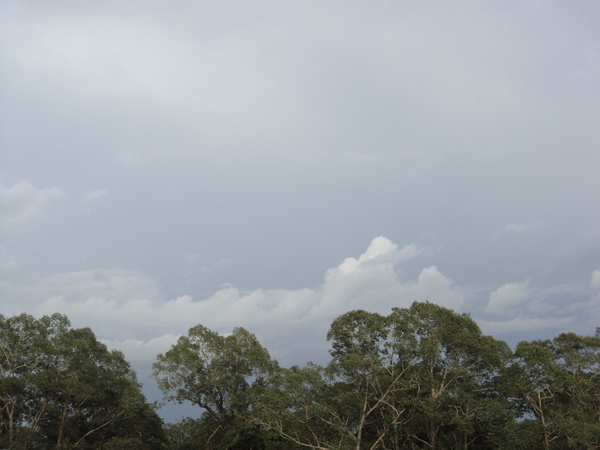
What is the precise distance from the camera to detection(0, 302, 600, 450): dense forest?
23.2m

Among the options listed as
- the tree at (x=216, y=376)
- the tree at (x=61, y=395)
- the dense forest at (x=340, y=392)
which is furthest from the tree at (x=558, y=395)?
the tree at (x=61, y=395)

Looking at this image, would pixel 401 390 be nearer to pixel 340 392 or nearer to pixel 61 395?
pixel 340 392

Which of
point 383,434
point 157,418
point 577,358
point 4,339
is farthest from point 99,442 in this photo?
point 577,358

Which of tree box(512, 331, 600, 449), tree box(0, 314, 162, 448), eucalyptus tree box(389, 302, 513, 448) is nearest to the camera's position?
tree box(512, 331, 600, 449)

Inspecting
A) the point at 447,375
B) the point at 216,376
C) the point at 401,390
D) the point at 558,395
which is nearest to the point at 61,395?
the point at 216,376

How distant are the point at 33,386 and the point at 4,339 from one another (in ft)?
12.3

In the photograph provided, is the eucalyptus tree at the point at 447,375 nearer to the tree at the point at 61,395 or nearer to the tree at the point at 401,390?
the tree at the point at 401,390

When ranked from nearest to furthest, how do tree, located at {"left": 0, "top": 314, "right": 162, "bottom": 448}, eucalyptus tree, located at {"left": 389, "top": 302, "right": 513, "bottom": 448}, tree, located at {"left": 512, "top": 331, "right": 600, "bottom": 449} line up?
1. tree, located at {"left": 512, "top": 331, "right": 600, "bottom": 449}
2. eucalyptus tree, located at {"left": 389, "top": 302, "right": 513, "bottom": 448}
3. tree, located at {"left": 0, "top": 314, "right": 162, "bottom": 448}

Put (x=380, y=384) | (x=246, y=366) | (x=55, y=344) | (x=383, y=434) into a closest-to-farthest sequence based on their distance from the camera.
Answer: (x=383, y=434)
(x=380, y=384)
(x=55, y=344)
(x=246, y=366)

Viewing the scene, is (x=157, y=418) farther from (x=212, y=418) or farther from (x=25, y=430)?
(x=25, y=430)

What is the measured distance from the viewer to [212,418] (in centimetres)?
3005

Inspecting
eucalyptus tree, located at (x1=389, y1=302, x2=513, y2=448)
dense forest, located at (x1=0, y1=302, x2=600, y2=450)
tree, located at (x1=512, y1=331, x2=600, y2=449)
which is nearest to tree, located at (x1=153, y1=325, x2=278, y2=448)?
dense forest, located at (x1=0, y1=302, x2=600, y2=450)

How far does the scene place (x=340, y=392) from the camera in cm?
2452

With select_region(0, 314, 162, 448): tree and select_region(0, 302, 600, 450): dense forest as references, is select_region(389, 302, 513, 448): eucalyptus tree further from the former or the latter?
select_region(0, 314, 162, 448): tree
